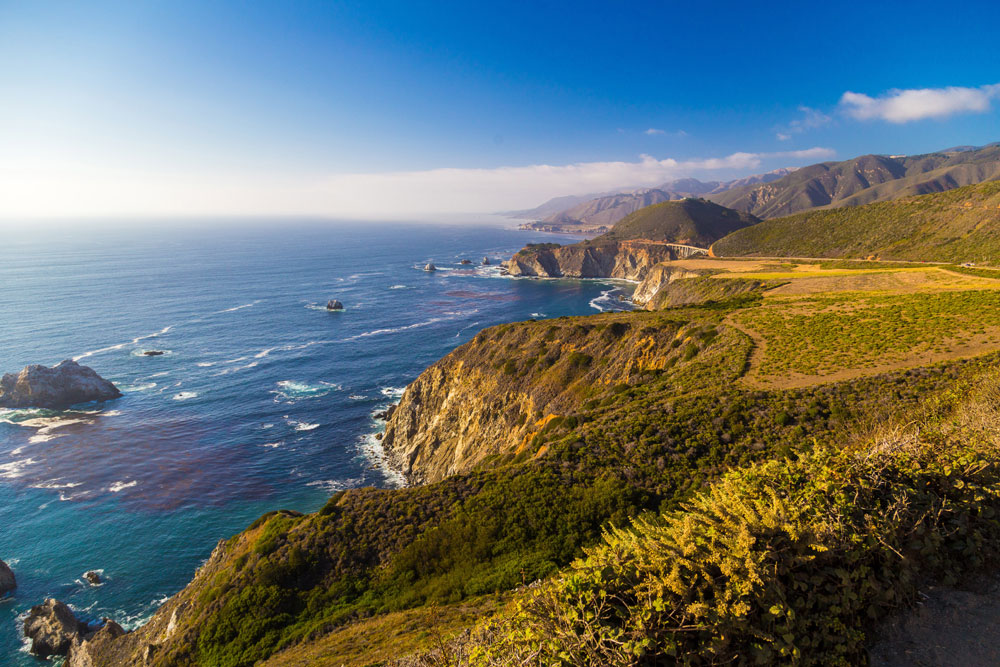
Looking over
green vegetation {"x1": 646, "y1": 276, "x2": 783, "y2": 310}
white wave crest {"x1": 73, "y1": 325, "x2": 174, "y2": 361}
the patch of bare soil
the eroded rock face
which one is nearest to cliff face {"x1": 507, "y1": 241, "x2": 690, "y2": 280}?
green vegetation {"x1": 646, "y1": 276, "x2": 783, "y2": 310}

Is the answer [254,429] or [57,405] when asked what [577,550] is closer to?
[254,429]

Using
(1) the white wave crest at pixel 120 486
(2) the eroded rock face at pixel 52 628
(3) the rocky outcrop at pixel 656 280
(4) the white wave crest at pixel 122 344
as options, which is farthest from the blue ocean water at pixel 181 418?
(3) the rocky outcrop at pixel 656 280

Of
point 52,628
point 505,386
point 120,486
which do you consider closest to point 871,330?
point 505,386

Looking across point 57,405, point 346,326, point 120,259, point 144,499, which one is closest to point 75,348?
point 57,405

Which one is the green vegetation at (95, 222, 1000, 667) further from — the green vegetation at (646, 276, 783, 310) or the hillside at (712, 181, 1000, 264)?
the hillside at (712, 181, 1000, 264)

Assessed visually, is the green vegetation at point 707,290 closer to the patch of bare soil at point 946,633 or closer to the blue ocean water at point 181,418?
the blue ocean water at point 181,418
